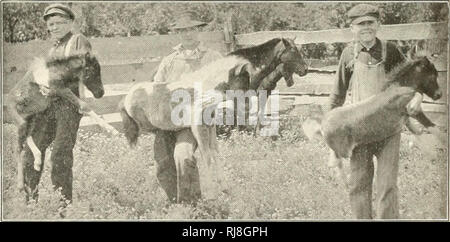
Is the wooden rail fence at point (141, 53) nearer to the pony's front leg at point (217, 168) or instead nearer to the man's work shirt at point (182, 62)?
the man's work shirt at point (182, 62)

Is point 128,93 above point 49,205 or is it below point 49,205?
above

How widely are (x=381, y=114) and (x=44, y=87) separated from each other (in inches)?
125

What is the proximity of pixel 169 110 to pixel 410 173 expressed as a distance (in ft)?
7.81

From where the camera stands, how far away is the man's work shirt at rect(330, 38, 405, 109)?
700 cm

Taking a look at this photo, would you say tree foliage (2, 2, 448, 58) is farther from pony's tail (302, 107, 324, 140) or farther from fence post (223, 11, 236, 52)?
pony's tail (302, 107, 324, 140)

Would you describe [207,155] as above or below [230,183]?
above

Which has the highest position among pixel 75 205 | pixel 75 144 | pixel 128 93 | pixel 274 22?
pixel 274 22

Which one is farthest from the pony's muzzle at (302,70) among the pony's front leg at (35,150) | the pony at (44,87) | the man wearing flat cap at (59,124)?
the pony's front leg at (35,150)

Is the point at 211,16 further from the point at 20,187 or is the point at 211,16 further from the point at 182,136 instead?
the point at 20,187

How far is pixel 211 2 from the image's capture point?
23.3 feet

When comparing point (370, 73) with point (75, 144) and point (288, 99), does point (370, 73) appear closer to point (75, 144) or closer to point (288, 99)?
point (288, 99)

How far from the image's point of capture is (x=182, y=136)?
7086 mm

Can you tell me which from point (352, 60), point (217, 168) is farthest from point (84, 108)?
point (352, 60)

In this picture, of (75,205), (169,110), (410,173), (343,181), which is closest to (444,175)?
(410,173)
